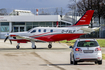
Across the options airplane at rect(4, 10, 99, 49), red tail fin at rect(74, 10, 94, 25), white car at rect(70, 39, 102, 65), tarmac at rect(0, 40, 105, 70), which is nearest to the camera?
tarmac at rect(0, 40, 105, 70)

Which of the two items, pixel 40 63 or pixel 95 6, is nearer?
pixel 40 63

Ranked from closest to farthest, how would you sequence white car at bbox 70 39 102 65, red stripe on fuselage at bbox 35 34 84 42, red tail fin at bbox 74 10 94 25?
1. white car at bbox 70 39 102 65
2. red stripe on fuselage at bbox 35 34 84 42
3. red tail fin at bbox 74 10 94 25

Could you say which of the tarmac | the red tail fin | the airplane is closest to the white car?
the tarmac

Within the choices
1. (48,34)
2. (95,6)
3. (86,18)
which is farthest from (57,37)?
(95,6)

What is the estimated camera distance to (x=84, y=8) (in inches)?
2908

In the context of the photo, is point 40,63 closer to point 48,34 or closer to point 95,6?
point 48,34

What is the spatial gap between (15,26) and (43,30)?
35.8 meters

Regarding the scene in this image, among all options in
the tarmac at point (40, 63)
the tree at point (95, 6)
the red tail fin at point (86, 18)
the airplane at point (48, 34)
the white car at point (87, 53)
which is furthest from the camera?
the tree at point (95, 6)

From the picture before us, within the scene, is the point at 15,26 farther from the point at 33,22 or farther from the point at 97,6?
the point at 97,6

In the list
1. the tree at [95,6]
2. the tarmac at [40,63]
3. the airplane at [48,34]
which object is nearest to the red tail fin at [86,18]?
the airplane at [48,34]

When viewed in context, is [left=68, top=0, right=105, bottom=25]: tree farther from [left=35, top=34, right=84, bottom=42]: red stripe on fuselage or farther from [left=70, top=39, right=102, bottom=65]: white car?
[left=70, top=39, right=102, bottom=65]: white car

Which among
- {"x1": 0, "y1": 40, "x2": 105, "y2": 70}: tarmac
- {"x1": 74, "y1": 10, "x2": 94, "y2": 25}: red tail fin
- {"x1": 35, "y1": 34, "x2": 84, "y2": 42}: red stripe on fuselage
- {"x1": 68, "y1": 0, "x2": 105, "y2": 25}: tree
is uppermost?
{"x1": 68, "y1": 0, "x2": 105, "y2": 25}: tree

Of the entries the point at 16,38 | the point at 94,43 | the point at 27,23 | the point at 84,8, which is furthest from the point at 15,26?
the point at 94,43

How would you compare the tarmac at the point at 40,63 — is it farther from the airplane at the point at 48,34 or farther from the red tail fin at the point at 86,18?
the red tail fin at the point at 86,18
